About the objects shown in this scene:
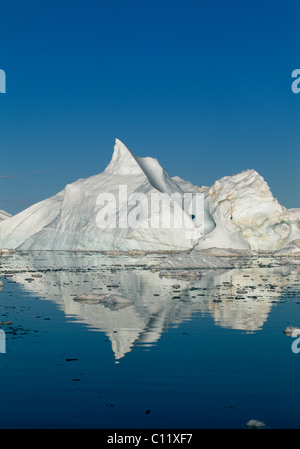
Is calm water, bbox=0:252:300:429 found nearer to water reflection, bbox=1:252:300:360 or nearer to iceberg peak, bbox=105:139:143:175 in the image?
water reflection, bbox=1:252:300:360

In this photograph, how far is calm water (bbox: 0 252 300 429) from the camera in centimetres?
625

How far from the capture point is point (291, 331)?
36.0 feet

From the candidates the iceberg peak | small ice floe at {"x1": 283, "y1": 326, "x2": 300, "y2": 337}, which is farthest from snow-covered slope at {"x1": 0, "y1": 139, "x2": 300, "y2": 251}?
small ice floe at {"x1": 283, "y1": 326, "x2": 300, "y2": 337}

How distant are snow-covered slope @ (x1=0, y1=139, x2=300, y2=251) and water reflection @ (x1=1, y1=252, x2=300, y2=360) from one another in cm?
2230

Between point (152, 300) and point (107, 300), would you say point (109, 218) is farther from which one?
point (107, 300)

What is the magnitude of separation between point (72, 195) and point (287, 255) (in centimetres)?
2091

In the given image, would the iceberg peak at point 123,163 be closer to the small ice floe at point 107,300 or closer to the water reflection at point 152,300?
the water reflection at point 152,300

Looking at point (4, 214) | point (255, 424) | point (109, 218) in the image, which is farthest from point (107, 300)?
point (4, 214)

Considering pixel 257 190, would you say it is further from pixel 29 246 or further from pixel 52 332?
pixel 52 332

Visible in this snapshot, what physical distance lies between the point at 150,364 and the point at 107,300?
677cm

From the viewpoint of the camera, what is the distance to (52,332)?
11039 millimetres

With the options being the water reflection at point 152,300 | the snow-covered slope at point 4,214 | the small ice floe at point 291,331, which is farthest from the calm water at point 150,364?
the snow-covered slope at point 4,214

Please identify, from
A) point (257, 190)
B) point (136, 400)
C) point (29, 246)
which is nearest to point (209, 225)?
point (257, 190)

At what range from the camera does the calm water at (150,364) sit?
6.25 m
